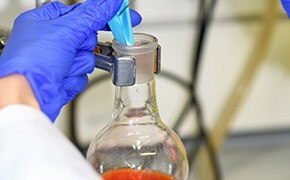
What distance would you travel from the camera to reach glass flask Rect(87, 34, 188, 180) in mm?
960

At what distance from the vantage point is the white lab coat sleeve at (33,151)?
692 millimetres

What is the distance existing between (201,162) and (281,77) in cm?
47

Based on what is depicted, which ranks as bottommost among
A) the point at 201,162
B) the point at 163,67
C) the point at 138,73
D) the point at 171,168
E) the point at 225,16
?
the point at 201,162

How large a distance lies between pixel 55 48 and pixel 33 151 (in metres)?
0.27

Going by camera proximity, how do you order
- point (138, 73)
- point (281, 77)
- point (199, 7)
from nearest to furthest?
point (138, 73) → point (199, 7) → point (281, 77)

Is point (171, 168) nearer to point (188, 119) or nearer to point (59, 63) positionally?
point (59, 63)

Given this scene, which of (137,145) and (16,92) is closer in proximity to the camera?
(16,92)

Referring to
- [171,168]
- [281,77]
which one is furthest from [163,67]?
[171,168]

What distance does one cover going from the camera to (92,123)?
2.41 metres

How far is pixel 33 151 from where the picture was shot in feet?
2.33

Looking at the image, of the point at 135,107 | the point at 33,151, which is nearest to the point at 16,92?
the point at 33,151

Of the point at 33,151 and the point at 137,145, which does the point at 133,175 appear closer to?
the point at 137,145

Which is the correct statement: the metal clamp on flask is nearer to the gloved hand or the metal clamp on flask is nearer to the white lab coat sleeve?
the gloved hand

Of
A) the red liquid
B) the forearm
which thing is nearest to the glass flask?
the red liquid
